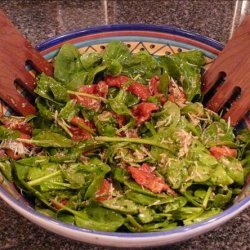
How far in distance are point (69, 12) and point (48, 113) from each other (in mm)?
741

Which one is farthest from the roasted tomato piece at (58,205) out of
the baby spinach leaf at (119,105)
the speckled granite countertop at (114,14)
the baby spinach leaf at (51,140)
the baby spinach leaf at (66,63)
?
the speckled granite countertop at (114,14)

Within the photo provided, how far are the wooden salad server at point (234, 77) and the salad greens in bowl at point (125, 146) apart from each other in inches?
1.4

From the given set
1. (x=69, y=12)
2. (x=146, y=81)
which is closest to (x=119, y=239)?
(x=146, y=81)

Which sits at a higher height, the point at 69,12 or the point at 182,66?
the point at 182,66

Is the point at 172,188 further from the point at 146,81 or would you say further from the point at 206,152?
the point at 146,81

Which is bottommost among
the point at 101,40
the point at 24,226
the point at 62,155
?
the point at 24,226

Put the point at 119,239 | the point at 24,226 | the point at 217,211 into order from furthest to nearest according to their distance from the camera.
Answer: the point at 24,226
the point at 217,211
the point at 119,239

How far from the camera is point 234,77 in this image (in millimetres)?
975

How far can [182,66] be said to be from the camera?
1055 millimetres

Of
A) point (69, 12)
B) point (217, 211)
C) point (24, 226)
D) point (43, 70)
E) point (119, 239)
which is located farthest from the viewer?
point (69, 12)

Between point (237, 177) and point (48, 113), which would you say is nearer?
point (237, 177)

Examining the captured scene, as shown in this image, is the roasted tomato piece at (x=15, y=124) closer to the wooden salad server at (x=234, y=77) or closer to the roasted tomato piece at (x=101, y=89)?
the roasted tomato piece at (x=101, y=89)

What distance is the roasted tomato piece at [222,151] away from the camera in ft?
2.99

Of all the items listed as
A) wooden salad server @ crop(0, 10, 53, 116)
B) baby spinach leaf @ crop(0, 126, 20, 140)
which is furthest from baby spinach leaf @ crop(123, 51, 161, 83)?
baby spinach leaf @ crop(0, 126, 20, 140)
